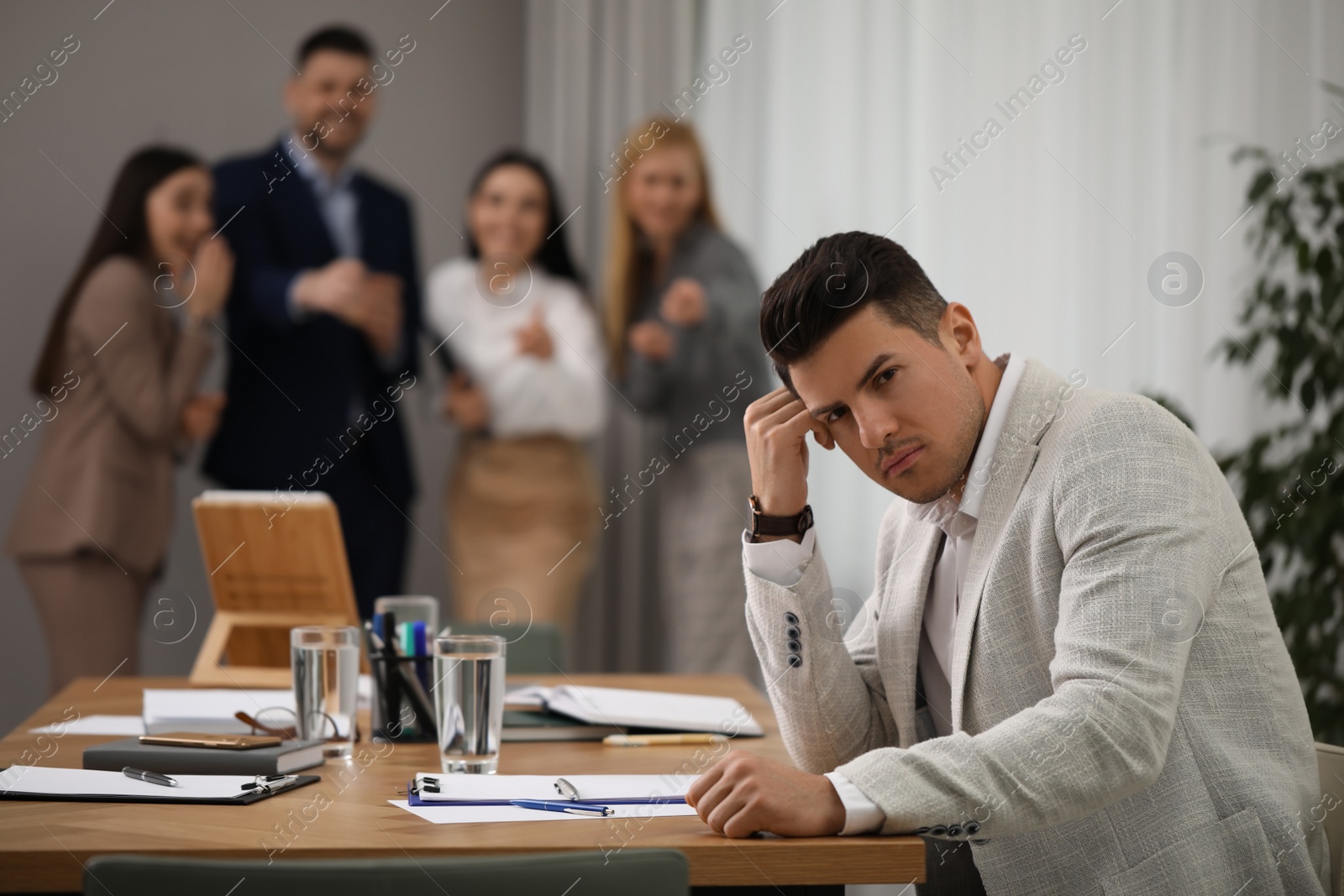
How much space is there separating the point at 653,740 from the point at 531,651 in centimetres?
96

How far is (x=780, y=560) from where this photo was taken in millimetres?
1480

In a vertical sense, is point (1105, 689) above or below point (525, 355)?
below

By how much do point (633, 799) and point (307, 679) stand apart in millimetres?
485

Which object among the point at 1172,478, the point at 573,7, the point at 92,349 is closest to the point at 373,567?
the point at 92,349

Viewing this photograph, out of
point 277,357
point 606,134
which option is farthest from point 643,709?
point 606,134

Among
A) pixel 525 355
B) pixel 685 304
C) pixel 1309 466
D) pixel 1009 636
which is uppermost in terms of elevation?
pixel 685 304

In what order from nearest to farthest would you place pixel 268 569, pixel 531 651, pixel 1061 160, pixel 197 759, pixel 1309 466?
pixel 197 759, pixel 268 569, pixel 531 651, pixel 1309 466, pixel 1061 160

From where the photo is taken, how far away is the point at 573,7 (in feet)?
14.3

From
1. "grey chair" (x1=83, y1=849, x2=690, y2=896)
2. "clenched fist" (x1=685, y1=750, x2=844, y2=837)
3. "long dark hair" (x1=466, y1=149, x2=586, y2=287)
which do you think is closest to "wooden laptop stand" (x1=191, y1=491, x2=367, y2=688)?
"clenched fist" (x1=685, y1=750, x2=844, y2=837)

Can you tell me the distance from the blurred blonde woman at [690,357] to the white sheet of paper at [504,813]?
2738 millimetres

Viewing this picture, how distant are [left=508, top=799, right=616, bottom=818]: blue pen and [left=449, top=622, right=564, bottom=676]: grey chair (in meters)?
1.29

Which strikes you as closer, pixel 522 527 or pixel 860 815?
pixel 860 815

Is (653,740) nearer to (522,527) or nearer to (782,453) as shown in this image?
(782,453)

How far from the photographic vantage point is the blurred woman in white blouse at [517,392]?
13.0 ft
